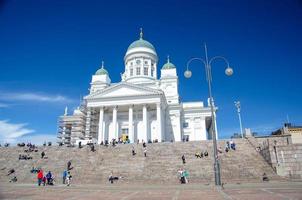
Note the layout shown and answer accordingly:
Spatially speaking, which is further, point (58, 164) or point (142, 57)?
point (142, 57)

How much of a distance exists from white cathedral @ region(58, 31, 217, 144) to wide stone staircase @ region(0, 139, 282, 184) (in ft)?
40.3

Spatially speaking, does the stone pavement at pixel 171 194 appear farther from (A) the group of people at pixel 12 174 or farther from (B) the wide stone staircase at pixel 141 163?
(A) the group of people at pixel 12 174

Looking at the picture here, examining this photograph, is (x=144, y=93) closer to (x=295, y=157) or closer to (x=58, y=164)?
(x=58, y=164)

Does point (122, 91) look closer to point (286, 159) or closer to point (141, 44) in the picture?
point (141, 44)

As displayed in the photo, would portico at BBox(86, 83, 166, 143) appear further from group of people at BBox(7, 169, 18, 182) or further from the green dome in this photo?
group of people at BBox(7, 169, 18, 182)

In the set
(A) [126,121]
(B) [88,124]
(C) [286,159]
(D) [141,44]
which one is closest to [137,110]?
(A) [126,121]

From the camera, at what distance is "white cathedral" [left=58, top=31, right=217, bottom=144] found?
47719 mm

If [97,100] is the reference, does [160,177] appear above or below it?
below

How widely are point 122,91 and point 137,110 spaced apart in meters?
5.14

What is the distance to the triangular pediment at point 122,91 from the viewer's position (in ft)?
157

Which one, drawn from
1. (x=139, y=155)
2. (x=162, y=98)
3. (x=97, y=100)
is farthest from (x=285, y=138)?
(x=97, y=100)

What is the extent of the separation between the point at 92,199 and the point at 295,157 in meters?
19.1

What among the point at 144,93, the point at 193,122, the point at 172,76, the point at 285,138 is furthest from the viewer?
the point at 172,76

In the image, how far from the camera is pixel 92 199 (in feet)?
35.7
